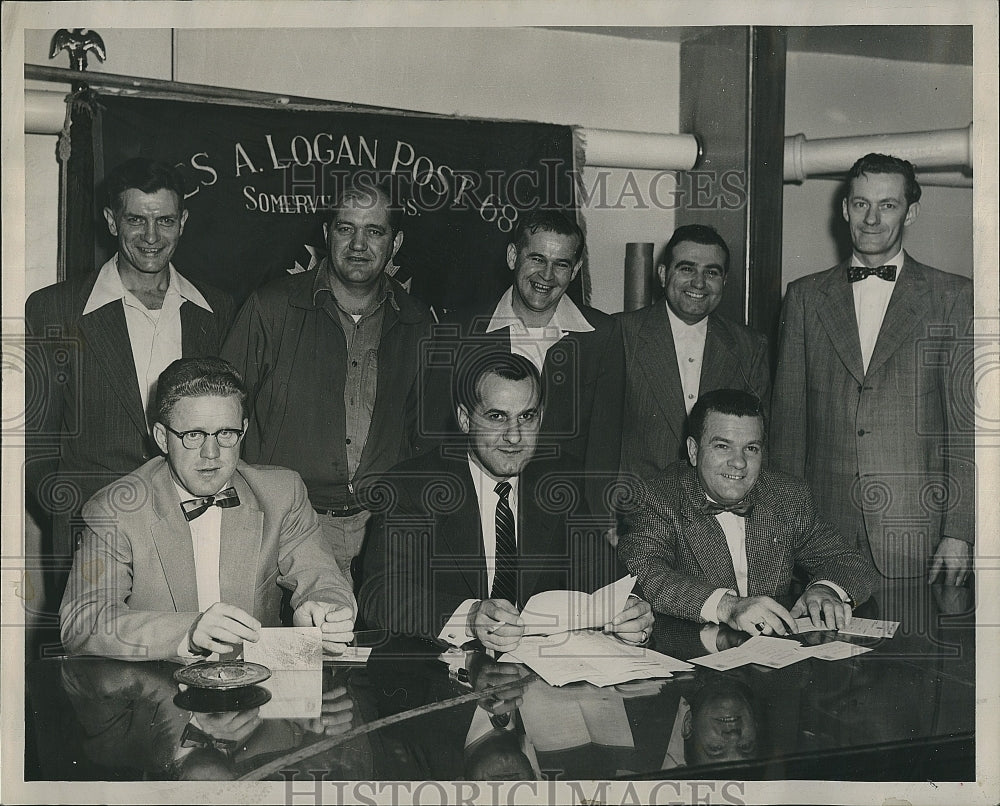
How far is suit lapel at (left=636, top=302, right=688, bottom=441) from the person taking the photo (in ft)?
10.4

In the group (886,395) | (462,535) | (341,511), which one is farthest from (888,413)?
(341,511)

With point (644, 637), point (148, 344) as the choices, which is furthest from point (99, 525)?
point (644, 637)

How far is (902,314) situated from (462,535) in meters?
1.57

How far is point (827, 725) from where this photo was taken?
2430 mm

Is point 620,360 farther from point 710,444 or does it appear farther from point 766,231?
point 766,231

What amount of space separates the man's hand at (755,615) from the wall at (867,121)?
1045mm

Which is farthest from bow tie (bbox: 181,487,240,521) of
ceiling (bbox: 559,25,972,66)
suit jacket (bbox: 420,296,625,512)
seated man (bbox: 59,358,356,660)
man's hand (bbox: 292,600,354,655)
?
ceiling (bbox: 559,25,972,66)

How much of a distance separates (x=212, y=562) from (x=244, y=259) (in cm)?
93

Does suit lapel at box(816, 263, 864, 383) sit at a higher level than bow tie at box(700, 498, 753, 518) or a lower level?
higher

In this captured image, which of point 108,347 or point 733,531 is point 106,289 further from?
point 733,531

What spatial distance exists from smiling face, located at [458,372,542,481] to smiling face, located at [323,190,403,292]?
19.9 inches

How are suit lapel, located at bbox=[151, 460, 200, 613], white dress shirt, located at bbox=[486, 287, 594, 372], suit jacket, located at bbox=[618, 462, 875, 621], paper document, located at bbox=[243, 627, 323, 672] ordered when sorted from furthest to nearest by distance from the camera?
1. white dress shirt, located at bbox=[486, 287, 594, 372]
2. suit jacket, located at bbox=[618, 462, 875, 621]
3. suit lapel, located at bbox=[151, 460, 200, 613]
4. paper document, located at bbox=[243, 627, 323, 672]

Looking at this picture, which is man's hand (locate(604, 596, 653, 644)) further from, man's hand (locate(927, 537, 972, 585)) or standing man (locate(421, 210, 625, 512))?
man's hand (locate(927, 537, 972, 585))

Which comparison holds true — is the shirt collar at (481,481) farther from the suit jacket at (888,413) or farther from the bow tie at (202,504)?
the suit jacket at (888,413)
